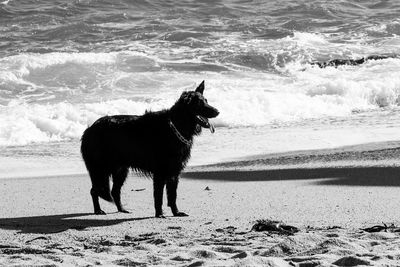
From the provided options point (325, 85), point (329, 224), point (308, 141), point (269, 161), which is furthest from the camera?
point (325, 85)

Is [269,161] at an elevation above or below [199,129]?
below

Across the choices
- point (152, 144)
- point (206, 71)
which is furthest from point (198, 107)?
point (206, 71)

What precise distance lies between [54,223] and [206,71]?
1479 cm

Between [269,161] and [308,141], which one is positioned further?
[308,141]

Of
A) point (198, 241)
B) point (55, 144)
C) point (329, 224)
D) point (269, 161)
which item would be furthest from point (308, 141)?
point (198, 241)

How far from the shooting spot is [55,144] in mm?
13898

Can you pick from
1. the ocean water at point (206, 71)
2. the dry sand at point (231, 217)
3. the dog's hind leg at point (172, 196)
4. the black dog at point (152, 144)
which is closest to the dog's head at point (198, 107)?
the black dog at point (152, 144)

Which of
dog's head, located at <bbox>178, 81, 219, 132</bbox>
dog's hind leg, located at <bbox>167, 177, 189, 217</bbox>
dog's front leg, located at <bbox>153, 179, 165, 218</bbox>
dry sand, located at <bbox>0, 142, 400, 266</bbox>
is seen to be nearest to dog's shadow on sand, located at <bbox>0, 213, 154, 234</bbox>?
dry sand, located at <bbox>0, 142, 400, 266</bbox>

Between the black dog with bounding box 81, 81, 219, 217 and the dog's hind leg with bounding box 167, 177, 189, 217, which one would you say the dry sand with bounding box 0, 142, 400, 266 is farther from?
the black dog with bounding box 81, 81, 219, 217

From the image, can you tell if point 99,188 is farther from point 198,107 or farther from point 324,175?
point 324,175

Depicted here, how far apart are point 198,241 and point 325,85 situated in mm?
13226

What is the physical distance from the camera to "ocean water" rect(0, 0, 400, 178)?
13.9 m

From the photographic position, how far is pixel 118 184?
8.32 metres

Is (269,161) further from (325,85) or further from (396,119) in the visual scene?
(325,85)
